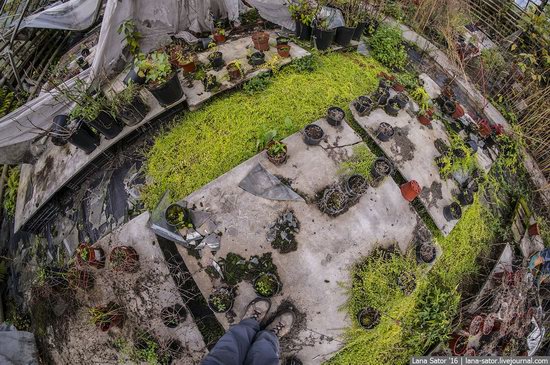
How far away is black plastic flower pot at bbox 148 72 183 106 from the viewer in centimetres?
442

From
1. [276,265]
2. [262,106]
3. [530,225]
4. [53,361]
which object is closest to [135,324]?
[53,361]

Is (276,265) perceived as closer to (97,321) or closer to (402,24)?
(97,321)

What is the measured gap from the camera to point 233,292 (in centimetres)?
405

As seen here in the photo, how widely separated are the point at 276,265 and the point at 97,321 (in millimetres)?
2466

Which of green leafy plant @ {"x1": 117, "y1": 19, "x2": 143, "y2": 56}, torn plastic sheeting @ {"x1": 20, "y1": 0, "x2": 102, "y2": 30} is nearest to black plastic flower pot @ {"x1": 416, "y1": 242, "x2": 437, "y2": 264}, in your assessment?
green leafy plant @ {"x1": 117, "y1": 19, "x2": 143, "y2": 56}

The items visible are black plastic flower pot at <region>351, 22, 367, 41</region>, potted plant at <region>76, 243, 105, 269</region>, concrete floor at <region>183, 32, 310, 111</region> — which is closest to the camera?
potted plant at <region>76, 243, 105, 269</region>

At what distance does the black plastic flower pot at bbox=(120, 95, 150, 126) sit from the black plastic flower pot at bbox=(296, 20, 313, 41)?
336 centimetres

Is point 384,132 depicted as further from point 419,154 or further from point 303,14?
point 303,14

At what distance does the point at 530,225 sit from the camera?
17.7 feet

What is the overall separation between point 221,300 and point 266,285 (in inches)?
24.1

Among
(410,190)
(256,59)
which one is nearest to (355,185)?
(410,190)

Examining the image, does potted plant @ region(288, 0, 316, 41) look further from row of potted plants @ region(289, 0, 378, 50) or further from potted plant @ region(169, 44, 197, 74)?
potted plant @ region(169, 44, 197, 74)

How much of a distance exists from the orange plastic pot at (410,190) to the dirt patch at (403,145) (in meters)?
0.58

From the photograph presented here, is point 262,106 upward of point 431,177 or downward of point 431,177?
downward
